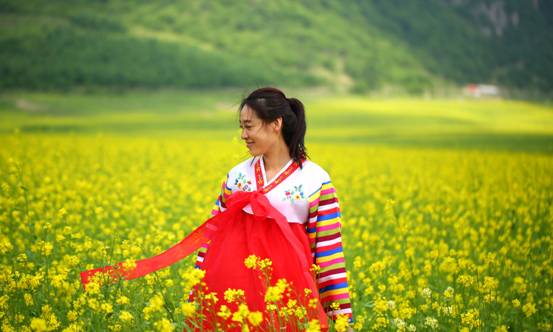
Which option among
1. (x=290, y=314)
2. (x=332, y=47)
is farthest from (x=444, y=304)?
(x=332, y=47)

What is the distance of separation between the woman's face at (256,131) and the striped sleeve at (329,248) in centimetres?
41

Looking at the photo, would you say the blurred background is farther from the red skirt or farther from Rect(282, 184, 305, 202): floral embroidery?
the red skirt

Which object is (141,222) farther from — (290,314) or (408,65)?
(408,65)

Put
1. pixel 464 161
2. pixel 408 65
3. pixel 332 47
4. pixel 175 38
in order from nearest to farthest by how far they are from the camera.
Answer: pixel 464 161, pixel 175 38, pixel 332 47, pixel 408 65

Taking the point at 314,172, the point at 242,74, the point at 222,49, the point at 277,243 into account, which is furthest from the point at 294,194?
the point at 222,49

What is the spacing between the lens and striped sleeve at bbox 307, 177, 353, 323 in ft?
11.9

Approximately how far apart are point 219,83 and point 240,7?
72.7 m

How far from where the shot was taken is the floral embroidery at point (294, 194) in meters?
3.61

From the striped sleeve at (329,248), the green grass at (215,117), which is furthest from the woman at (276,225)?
the green grass at (215,117)

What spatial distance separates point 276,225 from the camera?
11.8ft

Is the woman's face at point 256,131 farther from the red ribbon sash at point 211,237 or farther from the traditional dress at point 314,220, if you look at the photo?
the red ribbon sash at point 211,237

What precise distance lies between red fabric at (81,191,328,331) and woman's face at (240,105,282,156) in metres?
0.28

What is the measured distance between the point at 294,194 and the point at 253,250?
0.40 metres

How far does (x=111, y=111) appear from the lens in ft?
210
